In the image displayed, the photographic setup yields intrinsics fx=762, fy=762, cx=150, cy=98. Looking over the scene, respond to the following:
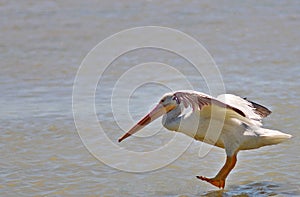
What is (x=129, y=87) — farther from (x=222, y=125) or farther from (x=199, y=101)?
(x=199, y=101)

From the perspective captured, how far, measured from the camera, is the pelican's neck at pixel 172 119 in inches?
223

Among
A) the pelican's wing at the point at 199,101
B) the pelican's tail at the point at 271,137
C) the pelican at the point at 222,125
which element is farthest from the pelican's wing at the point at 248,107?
the pelican's wing at the point at 199,101

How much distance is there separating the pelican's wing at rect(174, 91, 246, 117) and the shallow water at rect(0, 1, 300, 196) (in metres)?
0.67

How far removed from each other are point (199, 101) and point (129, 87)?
9.26ft

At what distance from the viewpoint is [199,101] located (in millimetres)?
5301

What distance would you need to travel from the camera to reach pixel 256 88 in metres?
7.88

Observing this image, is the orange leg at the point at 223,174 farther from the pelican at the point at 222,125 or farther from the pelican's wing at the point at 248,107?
the pelican's wing at the point at 248,107

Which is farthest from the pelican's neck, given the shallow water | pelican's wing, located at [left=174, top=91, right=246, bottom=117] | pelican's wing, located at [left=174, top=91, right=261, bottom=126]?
the shallow water

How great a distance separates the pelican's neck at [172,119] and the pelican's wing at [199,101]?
0.31m

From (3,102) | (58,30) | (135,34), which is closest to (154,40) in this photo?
(135,34)

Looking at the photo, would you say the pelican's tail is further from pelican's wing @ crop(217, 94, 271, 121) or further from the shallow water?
the shallow water

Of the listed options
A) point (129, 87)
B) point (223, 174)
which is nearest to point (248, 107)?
point (223, 174)

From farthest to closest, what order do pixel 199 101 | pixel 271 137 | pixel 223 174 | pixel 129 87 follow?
pixel 129 87
pixel 223 174
pixel 271 137
pixel 199 101

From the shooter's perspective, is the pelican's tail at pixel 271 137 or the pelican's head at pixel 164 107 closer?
the pelican's tail at pixel 271 137
